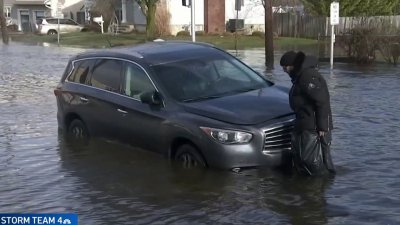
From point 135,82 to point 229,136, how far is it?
205cm

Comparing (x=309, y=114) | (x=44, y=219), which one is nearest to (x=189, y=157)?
(x=309, y=114)

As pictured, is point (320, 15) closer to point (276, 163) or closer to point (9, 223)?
point (276, 163)

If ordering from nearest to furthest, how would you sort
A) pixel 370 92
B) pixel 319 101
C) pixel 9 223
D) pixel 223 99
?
pixel 9 223
pixel 319 101
pixel 223 99
pixel 370 92

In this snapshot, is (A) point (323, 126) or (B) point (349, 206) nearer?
(B) point (349, 206)

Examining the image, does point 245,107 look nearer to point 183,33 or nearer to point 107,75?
point 107,75

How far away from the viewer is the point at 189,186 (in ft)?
25.3

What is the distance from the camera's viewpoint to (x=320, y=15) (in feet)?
157

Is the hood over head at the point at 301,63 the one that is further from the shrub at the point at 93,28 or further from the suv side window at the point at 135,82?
the shrub at the point at 93,28

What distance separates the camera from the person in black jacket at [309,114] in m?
7.38

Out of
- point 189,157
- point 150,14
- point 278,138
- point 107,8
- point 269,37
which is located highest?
point 107,8

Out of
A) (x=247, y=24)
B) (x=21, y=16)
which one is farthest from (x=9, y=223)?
(x=21, y=16)

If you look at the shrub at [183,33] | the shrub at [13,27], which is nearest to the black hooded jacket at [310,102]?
the shrub at [183,33]

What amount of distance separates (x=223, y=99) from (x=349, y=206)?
219cm

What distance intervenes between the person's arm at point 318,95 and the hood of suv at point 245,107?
494mm
